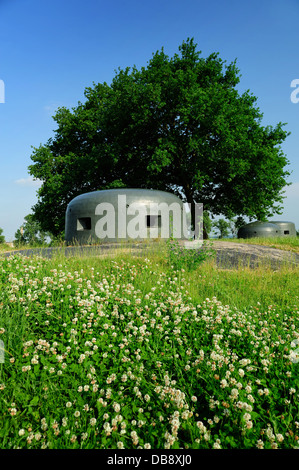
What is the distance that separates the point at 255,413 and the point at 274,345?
1324 mm

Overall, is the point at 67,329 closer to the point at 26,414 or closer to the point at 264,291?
the point at 26,414

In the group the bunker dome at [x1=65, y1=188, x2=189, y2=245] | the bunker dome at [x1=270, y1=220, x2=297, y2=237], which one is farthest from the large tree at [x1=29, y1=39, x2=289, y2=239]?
the bunker dome at [x1=270, y1=220, x2=297, y2=237]

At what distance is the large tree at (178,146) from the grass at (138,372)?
56.2ft

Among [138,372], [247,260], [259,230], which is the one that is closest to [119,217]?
[247,260]

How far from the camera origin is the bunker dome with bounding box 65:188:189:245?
15195mm

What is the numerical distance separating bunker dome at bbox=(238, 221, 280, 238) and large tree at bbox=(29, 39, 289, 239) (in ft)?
32.3

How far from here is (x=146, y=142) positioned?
24.2m

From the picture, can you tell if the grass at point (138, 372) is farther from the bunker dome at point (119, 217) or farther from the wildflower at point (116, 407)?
the bunker dome at point (119, 217)

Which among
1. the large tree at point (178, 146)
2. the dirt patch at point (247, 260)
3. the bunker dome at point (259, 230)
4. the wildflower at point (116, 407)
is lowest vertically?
the wildflower at point (116, 407)

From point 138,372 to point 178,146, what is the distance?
71.3 ft

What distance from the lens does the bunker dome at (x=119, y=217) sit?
15195 millimetres

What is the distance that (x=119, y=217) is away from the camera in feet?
49.9

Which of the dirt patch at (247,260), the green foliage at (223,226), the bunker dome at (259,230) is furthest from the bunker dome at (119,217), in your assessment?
the green foliage at (223,226)
